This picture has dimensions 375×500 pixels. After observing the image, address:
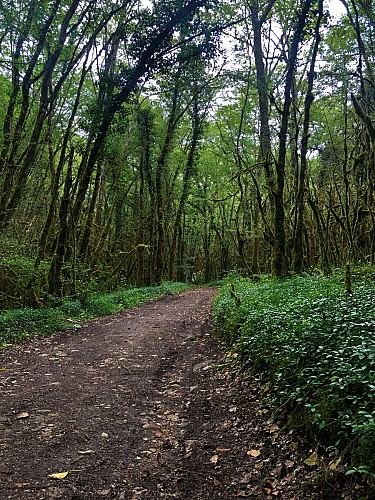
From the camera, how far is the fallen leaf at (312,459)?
9.32 ft

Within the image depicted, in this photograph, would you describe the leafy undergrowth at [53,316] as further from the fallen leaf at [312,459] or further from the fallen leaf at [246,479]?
the fallen leaf at [312,459]

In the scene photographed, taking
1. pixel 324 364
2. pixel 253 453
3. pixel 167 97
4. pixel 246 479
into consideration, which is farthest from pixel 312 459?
pixel 167 97

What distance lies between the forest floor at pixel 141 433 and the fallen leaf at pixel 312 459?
0.01m

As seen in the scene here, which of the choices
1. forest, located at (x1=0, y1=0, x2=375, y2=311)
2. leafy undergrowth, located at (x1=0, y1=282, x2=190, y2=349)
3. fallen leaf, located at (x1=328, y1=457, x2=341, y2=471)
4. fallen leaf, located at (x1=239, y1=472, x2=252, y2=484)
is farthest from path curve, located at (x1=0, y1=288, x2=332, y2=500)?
forest, located at (x1=0, y1=0, x2=375, y2=311)

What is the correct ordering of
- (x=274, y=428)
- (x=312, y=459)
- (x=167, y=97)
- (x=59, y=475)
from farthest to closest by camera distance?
(x=167, y=97), (x=274, y=428), (x=59, y=475), (x=312, y=459)

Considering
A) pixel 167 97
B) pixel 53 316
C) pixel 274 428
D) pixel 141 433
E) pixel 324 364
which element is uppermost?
pixel 167 97

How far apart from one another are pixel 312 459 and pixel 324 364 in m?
0.94

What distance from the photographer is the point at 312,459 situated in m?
2.88

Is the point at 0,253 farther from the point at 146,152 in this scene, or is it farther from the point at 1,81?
the point at 146,152

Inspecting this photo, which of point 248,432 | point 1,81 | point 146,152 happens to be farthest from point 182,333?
point 146,152

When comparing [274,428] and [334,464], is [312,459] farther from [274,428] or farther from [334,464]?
[274,428]

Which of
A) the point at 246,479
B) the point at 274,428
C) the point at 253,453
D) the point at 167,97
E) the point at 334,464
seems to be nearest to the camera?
the point at 334,464

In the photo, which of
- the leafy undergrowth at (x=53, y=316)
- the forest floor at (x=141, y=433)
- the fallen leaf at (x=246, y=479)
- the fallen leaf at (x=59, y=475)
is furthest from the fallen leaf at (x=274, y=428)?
the leafy undergrowth at (x=53, y=316)

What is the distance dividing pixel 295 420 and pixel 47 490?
2083 mm
